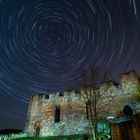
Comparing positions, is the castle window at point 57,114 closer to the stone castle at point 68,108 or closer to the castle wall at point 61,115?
the stone castle at point 68,108

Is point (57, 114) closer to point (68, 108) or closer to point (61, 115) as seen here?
point (61, 115)

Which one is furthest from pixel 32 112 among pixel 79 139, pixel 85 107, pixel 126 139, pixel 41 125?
pixel 126 139

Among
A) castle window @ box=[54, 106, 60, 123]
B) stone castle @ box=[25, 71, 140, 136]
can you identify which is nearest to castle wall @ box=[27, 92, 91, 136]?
stone castle @ box=[25, 71, 140, 136]

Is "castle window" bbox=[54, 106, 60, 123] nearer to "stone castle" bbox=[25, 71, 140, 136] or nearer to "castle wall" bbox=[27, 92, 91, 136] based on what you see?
"stone castle" bbox=[25, 71, 140, 136]

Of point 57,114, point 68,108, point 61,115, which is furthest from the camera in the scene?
point 57,114

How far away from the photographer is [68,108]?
2497 centimetres

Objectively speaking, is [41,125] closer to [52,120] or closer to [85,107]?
[52,120]

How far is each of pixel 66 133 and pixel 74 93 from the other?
15.6 ft

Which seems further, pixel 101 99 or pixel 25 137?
pixel 25 137

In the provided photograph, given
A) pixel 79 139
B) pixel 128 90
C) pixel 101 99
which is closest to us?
pixel 79 139

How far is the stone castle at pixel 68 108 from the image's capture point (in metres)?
21.2

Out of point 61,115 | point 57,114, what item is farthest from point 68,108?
point 57,114

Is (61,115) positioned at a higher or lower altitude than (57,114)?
lower

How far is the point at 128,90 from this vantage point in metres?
21.0
